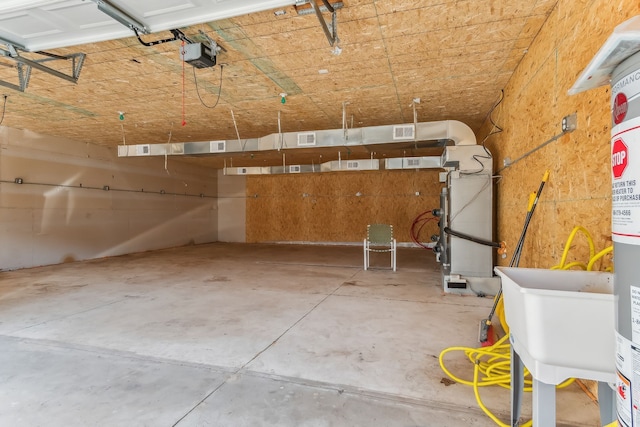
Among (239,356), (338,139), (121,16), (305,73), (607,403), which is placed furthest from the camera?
(338,139)

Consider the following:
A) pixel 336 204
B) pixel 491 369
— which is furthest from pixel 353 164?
pixel 491 369

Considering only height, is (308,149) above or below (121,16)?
below

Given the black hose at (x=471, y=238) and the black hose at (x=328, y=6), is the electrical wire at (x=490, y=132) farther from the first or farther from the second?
the black hose at (x=328, y=6)

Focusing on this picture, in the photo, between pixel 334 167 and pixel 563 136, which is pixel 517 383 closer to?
pixel 563 136

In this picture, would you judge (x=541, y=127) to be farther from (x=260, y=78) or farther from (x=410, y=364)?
(x=260, y=78)

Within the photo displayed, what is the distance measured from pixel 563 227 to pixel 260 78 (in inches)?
124

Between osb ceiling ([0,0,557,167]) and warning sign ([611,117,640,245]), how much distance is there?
1952 mm

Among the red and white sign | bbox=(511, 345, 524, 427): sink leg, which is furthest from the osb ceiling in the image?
bbox=(511, 345, 524, 427): sink leg

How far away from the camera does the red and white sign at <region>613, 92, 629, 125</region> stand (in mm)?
821

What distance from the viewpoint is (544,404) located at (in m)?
1.11

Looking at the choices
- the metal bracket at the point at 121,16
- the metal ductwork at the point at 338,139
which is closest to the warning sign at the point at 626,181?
the metal bracket at the point at 121,16

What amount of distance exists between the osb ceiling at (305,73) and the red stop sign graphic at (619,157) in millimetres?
1938

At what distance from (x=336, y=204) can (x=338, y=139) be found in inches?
228

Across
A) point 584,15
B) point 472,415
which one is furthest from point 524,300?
point 584,15
